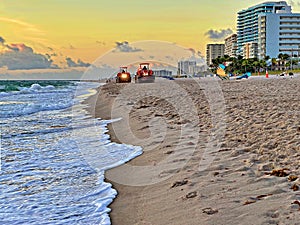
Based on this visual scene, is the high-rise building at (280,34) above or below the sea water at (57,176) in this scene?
above

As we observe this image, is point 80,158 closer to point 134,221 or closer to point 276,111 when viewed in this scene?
point 134,221

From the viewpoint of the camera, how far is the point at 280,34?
358 ft

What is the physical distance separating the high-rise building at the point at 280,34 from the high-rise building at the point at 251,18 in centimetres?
493

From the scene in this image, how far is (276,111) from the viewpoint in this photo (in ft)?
28.0

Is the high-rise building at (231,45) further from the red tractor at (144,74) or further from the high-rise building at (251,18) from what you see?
the red tractor at (144,74)

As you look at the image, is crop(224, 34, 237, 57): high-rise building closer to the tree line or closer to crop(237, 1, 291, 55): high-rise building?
crop(237, 1, 291, 55): high-rise building

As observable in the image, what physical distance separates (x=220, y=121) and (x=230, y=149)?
2.62 meters

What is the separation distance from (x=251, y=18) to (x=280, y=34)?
15983 millimetres

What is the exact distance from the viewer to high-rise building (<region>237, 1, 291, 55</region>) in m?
117

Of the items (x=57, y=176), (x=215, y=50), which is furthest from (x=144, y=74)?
(x=215, y=50)

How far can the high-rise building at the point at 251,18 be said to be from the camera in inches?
4624

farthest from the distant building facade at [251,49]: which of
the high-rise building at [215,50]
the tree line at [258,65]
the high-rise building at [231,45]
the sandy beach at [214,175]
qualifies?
the sandy beach at [214,175]

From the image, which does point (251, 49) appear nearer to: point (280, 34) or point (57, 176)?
point (280, 34)

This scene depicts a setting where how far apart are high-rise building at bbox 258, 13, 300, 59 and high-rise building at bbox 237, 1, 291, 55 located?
16.2 feet
